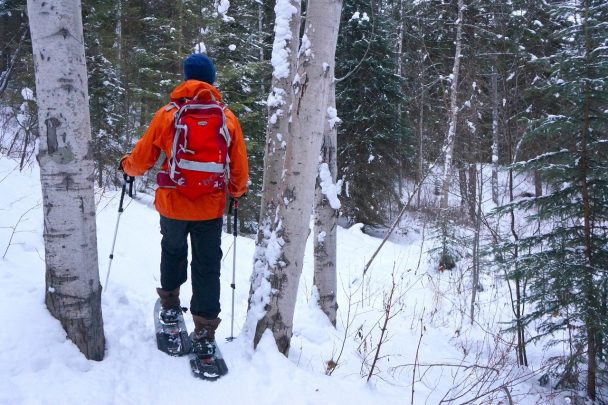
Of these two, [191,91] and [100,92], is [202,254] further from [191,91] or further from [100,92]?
[100,92]

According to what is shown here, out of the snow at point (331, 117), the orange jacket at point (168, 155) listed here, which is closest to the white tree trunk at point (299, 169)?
the orange jacket at point (168, 155)

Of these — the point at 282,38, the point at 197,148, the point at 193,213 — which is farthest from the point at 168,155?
the point at 282,38

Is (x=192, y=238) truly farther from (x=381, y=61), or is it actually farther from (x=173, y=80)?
(x=381, y=61)

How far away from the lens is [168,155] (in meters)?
2.76

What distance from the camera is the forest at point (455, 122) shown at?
14.5ft

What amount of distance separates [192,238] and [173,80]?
9143 mm

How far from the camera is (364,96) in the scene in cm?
1312

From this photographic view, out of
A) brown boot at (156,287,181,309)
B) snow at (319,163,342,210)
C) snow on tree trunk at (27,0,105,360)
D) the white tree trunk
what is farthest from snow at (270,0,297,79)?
brown boot at (156,287,181,309)

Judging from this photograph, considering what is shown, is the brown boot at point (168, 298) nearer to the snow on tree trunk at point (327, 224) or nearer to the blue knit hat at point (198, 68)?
the blue knit hat at point (198, 68)

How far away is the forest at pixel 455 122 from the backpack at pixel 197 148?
0.63m

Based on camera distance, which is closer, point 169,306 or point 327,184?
point 169,306

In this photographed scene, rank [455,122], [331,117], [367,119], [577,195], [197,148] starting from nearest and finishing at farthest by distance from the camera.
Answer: [197,148]
[331,117]
[577,195]
[455,122]
[367,119]

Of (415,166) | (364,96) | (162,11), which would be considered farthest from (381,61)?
(162,11)

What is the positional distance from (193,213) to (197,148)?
1.57 feet
